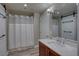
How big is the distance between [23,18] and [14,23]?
1.58 ft

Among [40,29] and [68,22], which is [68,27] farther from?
[40,29]

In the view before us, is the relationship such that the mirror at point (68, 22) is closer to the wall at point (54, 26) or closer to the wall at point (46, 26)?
the wall at point (54, 26)

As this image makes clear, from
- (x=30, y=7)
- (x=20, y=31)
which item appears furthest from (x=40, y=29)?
(x=20, y=31)

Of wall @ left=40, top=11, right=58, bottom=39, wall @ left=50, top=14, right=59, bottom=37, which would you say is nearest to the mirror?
wall @ left=50, top=14, right=59, bottom=37

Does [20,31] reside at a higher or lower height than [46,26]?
lower

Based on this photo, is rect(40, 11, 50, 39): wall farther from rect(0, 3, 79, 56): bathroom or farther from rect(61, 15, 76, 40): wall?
rect(61, 15, 76, 40): wall

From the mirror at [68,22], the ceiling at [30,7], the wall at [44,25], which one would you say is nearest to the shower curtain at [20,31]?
the ceiling at [30,7]

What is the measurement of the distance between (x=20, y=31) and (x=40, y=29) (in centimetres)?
126

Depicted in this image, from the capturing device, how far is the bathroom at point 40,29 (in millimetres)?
1765

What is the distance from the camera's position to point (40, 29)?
3.08m

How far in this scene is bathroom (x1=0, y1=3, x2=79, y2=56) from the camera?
1.77 metres

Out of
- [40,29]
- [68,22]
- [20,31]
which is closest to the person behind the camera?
[68,22]

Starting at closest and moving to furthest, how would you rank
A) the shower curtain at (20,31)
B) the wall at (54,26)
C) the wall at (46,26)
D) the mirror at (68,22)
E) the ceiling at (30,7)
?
the mirror at (68,22) < the wall at (54,26) < the ceiling at (30,7) < the wall at (46,26) < the shower curtain at (20,31)

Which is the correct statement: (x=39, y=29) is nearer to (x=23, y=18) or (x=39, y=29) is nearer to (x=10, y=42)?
(x=23, y=18)
